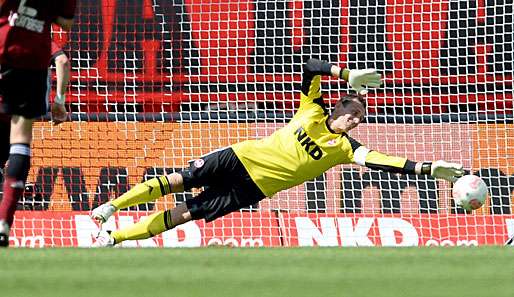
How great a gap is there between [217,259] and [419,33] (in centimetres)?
657

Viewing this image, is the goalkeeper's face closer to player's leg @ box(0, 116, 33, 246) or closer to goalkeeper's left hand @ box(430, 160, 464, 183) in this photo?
goalkeeper's left hand @ box(430, 160, 464, 183)

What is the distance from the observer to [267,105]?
10.0m

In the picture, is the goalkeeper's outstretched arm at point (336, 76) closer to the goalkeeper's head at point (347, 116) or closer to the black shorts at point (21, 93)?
the goalkeeper's head at point (347, 116)

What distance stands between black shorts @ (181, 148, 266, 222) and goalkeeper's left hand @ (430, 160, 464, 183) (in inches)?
55.2

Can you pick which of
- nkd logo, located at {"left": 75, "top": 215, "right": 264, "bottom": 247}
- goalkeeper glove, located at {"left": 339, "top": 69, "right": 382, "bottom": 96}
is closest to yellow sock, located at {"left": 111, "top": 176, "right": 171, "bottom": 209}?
goalkeeper glove, located at {"left": 339, "top": 69, "right": 382, "bottom": 96}

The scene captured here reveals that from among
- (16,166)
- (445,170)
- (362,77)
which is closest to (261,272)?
(16,166)

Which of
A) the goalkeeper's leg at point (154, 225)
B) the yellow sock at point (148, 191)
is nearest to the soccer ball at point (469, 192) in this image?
the goalkeeper's leg at point (154, 225)

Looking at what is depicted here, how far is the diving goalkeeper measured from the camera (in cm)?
716

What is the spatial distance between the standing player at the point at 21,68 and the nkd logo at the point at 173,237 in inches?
181

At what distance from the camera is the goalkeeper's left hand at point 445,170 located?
21.0ft

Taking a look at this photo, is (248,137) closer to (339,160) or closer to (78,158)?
(78,158)

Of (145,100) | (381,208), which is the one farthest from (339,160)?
(145,100)

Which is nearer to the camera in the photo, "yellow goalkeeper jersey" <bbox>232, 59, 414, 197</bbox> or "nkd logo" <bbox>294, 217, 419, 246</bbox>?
"yellow goalkeeper jersey" <bbox>232, 59, 414, 197</bbox>

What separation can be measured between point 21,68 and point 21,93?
0.12 meters
